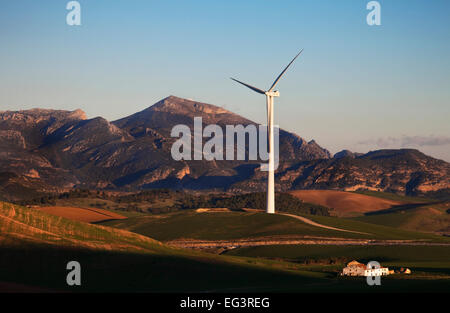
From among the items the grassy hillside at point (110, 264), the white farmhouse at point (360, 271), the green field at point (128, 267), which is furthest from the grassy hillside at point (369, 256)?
the grassy hillside at point (110, 264)

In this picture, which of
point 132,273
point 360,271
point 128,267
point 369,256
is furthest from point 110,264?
point 369,256

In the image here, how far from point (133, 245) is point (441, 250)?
91.4 meters

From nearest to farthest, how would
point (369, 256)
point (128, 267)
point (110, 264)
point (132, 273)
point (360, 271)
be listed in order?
point (132, 273) → point (128, 267) → point (110, 264) → point (360, 271) → point (369, 256)

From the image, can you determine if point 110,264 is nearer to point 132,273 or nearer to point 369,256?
point 132,273

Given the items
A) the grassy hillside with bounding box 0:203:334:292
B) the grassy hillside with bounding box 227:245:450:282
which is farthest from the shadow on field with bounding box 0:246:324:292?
the grassy hillside with bounding box 227:245:450:282

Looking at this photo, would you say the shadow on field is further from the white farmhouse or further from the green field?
the white farmhouse

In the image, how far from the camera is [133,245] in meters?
146

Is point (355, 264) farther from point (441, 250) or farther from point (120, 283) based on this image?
point (441, 250)

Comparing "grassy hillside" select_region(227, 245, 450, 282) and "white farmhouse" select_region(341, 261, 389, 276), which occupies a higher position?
"white farmhouse" select_region(341, 261, 389, 276)

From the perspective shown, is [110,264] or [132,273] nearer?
[132,273]

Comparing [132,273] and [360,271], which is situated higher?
[132,273]

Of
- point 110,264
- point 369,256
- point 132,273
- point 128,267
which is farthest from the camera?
point 369,256
